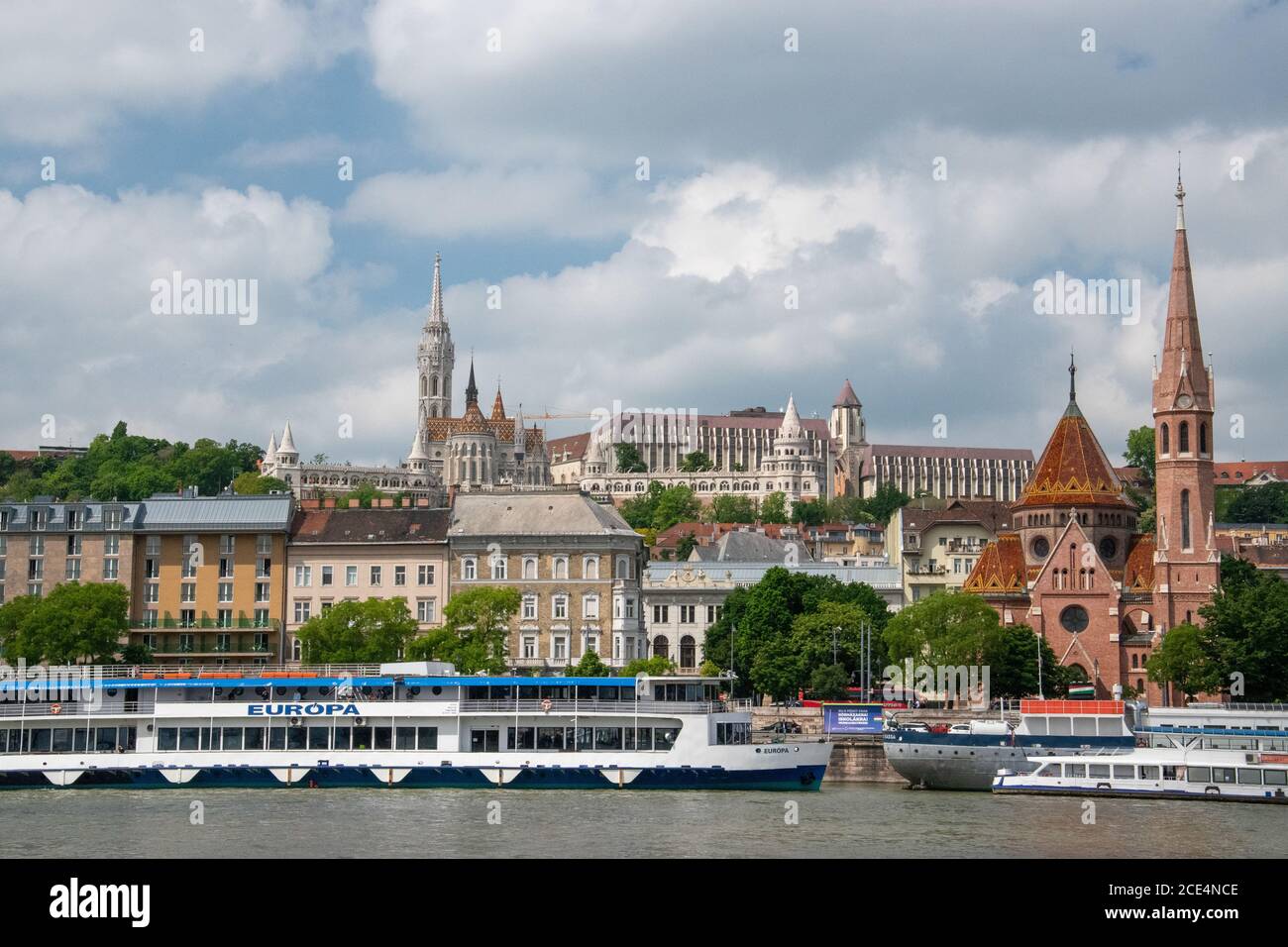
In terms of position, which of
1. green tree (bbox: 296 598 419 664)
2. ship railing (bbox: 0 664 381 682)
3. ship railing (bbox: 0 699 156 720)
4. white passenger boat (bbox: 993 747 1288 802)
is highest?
green tree (bbox: 296 598 419 664)

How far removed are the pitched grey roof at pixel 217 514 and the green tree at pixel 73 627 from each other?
8987 mm

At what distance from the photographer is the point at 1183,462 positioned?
11362cm

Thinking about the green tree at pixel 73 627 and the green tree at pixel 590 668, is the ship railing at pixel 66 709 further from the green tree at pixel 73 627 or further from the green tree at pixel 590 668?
the green tree at pixel 590 668

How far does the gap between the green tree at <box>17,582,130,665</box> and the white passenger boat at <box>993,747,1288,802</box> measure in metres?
46.1

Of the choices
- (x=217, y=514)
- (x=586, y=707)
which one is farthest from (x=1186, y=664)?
(x=217, y=514)

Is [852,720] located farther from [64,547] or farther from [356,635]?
[64,547]

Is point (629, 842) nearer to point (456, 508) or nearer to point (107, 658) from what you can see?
point (107, 658)

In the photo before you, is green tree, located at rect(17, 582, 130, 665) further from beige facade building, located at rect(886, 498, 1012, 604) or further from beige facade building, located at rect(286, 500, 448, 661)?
beige facade building, located at rect(886, 498, 1012, 604)

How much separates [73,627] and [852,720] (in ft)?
126

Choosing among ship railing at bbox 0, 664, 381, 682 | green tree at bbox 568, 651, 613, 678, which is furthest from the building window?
ship railing at bbox 0, 664, 381, 682

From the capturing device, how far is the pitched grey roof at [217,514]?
10012 cm

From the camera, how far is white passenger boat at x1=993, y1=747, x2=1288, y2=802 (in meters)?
63.0
